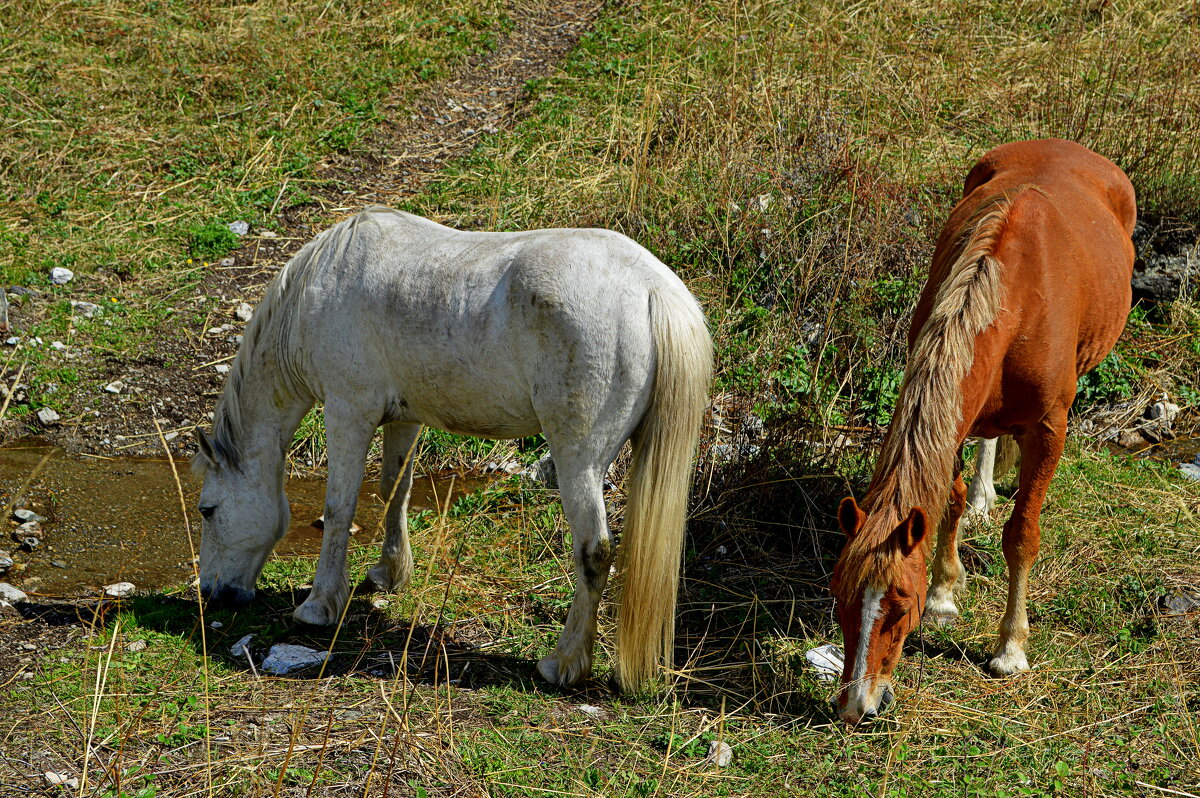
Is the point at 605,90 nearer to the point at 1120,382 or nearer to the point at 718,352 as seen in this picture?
the point at 718,352

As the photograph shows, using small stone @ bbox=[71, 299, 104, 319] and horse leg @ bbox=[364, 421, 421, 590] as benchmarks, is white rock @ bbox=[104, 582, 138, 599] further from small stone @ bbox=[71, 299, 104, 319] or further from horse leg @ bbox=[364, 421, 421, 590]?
small stone @ bbox=[71, 299, 104, 319]

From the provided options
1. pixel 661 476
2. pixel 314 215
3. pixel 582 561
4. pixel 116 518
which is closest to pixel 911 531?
pixel 661 476

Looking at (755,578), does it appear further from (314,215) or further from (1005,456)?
(314,215)

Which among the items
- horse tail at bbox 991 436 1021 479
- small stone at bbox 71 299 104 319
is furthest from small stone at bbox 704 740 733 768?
small stone at bbox 71 299 104 319

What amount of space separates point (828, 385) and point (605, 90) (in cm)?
433

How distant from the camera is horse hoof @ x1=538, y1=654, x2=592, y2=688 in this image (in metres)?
3.79

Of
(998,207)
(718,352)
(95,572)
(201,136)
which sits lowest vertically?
(95,572)

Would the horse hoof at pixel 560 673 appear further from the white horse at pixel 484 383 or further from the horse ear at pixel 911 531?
the horse ear at pixel 911 531

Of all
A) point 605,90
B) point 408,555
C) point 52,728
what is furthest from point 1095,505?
point 605,90

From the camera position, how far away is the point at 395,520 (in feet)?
14.3

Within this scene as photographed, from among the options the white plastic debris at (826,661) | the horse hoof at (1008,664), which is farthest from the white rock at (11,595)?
the horse hoof at (1008,664)

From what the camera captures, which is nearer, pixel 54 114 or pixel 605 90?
pixel 54 114

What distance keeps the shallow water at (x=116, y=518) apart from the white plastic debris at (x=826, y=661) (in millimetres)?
2263

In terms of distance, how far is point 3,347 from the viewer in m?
6.03
